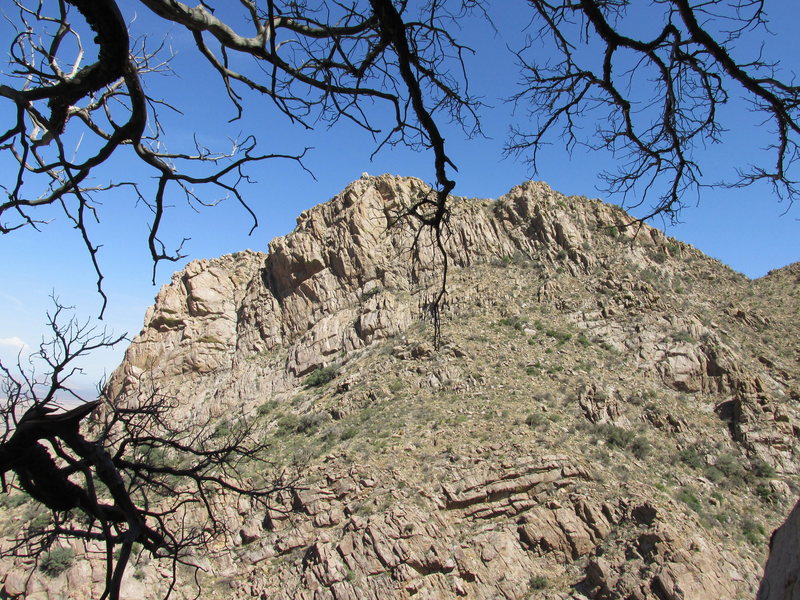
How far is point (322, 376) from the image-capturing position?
28.7 meters

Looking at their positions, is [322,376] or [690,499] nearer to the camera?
[690,499]

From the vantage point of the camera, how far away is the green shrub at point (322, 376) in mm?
28406

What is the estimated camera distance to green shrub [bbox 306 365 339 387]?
2841 cm

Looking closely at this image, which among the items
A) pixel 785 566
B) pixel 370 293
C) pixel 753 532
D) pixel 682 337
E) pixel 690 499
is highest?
pixel 370 293

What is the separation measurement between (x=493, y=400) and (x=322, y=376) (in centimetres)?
1133

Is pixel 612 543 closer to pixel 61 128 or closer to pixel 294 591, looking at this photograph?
pixel 294 591

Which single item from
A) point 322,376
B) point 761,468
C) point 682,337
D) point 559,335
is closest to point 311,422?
point 322,376

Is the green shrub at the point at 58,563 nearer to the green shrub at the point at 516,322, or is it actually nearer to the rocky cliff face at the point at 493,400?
the rocky cliff face at the point at 493,400

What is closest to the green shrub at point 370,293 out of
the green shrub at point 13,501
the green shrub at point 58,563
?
the green shrub at point 13,501

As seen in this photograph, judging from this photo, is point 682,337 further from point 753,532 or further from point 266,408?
point 266,408

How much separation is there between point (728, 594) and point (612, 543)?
262cm

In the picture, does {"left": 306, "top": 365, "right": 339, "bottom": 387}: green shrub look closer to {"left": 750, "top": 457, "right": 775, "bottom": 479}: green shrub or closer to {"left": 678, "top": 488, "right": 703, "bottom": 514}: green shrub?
{"left": 678, "top": 488, "right": 703, "bottom": 514}: green shrub

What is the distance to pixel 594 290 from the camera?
29312 mm

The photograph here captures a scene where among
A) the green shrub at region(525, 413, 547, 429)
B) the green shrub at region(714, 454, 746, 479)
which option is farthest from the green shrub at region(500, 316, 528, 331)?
the green shrub at region(714, 454, 746, 479)
